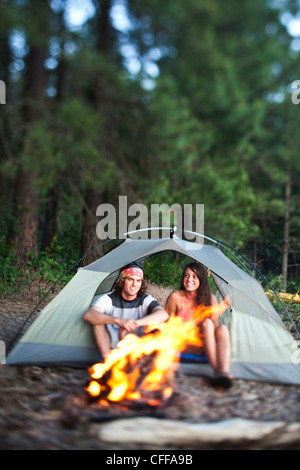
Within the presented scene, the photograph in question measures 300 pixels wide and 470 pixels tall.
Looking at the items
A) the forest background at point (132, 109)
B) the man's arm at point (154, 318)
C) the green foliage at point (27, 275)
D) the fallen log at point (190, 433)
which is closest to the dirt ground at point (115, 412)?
the fallen log at point (190, 433)

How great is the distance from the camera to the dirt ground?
2754 millimetres

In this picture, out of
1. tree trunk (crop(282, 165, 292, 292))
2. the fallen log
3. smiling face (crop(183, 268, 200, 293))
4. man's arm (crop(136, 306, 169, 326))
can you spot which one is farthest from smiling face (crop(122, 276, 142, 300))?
tree trunk (crop(282, 165, 292, 292))

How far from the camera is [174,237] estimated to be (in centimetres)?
455

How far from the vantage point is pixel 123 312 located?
433cm

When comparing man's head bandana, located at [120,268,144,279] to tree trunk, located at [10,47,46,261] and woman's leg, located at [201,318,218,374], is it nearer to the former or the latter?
woman's leg, located at [201,318,218,374]

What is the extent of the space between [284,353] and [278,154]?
9029 mm

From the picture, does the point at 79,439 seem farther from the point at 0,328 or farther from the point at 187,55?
the point at 187,55

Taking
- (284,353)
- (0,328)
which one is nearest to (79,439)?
(284,353)

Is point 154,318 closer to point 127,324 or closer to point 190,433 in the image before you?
point 127,324

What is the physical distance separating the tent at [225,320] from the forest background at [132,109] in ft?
9.24

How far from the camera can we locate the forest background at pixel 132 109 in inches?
287

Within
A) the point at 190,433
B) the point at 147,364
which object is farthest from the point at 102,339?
the point at 190,433

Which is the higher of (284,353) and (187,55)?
(187,55)

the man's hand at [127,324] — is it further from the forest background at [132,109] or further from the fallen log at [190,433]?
the forest background at [132,109]
